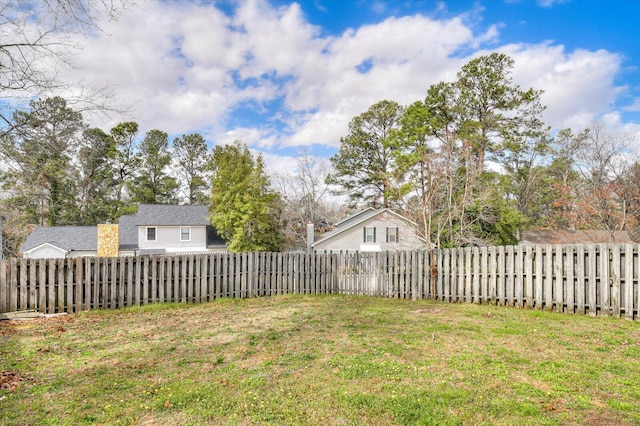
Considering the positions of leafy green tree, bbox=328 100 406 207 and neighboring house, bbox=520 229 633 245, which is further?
leafy green tree, bbox=328 100 406 207

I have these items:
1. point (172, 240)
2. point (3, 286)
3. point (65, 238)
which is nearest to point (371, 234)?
point (172, 240)

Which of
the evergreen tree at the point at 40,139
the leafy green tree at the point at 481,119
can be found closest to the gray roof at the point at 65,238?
the leafy green tree at the point at 481,119

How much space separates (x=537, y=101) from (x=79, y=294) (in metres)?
30.0

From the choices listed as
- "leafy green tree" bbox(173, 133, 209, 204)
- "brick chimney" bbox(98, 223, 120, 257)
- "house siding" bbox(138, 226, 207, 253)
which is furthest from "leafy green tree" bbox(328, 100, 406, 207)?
"brick chimney" bbox(98, 223, 120, 257)

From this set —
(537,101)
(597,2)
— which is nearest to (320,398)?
(597,2)

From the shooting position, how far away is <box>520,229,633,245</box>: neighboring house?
2218 cm

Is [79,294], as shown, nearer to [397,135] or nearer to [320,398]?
[320,398]

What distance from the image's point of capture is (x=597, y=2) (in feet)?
34.9

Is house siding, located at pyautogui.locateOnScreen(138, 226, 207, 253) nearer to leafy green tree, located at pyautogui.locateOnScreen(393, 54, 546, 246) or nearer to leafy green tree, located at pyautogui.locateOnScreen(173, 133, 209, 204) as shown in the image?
leafy green tree, located at pyautogui.locateOnScreen(173, 133, 209, 204)

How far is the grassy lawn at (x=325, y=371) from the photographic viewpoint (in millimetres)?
3141

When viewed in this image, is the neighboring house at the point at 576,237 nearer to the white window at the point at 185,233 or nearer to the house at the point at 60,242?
the white window at the point at 185,233

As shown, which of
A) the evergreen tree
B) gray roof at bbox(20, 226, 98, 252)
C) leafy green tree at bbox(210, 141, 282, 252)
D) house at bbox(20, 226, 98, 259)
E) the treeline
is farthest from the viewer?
leafy green tree at bbox(210, 141, 282, 252)

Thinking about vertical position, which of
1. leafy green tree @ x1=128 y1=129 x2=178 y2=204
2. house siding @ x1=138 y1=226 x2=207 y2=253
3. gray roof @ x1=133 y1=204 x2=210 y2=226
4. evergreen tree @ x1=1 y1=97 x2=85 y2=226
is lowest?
house siding @ x1=138 y1=226 x2=207 y2=253

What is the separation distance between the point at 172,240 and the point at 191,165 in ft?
47.1
